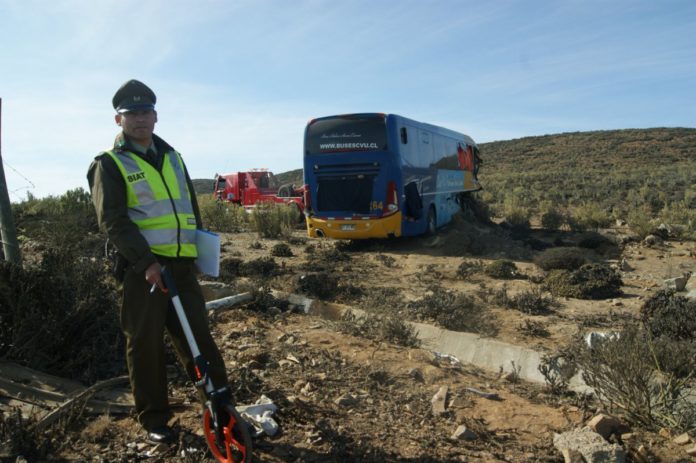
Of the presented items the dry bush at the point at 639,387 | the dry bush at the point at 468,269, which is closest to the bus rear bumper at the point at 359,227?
the dry bush at the point at 468,269

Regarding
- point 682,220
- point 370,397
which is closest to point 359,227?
point 370,397

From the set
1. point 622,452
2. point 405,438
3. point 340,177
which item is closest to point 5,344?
point 405,438

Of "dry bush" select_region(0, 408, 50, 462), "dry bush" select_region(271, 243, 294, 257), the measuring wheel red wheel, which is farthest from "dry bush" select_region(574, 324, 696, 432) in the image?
"dry bush" select_region(271, 243, 294, 257)

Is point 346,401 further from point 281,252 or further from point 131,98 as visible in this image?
point 281,252

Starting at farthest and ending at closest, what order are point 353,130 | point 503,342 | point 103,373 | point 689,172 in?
1. point 689,172
2. point 353,130
3. point 503,342
4. point 103,373

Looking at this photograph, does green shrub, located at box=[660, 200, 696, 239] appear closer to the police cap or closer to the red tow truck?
the red tow truck

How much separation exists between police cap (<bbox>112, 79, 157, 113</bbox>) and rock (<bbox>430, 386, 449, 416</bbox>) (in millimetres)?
2806

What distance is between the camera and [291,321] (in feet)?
21.7

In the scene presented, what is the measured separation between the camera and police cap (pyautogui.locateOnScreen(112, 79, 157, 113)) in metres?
3.30

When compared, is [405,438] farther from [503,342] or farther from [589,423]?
[503,342]

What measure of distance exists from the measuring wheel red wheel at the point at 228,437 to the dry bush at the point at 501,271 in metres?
7.75

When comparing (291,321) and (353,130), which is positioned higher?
(353,130)

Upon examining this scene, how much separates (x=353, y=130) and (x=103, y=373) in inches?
358

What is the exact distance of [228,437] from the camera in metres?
3.17
